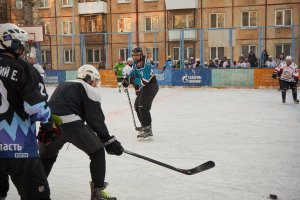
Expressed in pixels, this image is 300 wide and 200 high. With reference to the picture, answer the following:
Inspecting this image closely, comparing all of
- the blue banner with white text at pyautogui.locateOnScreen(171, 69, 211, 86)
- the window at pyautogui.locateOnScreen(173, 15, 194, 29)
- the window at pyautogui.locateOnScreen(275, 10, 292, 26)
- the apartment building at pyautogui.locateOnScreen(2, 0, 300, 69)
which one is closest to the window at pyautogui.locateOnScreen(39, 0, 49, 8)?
the apartment building at pyautogui.locateOnScreen(2, 0, 300, 69)

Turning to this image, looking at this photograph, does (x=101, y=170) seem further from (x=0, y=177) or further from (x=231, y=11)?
(x=231, y=11)

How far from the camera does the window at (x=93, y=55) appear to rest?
28.8m

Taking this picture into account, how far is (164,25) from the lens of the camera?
27281 millimetres

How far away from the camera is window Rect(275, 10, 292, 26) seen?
24812mm

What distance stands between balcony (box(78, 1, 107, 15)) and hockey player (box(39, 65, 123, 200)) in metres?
26.2

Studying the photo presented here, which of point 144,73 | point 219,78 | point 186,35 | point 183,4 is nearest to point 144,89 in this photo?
point 144,73

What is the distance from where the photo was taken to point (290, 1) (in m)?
24.5

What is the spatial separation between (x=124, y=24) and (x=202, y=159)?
24.4 m

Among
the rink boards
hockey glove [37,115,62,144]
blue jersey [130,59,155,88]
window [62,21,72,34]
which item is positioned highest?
window [62,21,72,34]

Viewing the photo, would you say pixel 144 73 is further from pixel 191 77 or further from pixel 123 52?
pixel 123 52

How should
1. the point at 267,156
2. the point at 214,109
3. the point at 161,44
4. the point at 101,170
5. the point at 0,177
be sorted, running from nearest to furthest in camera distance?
the point at 0,177, the point at 101,170, the point at 267,156, the point at 214,109, the point at 161,44

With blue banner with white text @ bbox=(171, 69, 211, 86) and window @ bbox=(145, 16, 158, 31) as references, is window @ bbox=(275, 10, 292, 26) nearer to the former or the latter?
window @ bbox=(145, 16, 158, 31)

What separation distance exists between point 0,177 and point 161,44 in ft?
80.3

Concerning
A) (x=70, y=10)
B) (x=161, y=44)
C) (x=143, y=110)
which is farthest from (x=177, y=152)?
(x=70, y=10)
